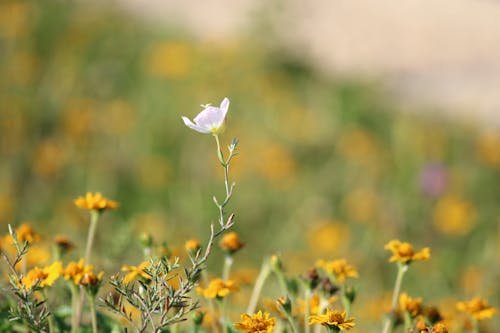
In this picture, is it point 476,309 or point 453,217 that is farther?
point 453,217

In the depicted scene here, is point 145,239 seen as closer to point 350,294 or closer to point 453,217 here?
point 350,294

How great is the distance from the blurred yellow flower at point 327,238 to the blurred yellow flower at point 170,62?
1539 millimetres

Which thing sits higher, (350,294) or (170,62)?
(170,62)

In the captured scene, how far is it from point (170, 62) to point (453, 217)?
1.94 meters

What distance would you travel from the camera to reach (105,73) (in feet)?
13.9

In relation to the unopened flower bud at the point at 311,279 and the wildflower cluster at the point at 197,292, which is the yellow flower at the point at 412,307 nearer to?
the wildflower cluster at the point at 197,292

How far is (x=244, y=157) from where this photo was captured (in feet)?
12.8

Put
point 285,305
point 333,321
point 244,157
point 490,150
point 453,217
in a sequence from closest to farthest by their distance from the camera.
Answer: point 333,321, point 285,305, point 453,217, point 244,157, point 490,150

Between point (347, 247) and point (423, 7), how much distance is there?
4.31m

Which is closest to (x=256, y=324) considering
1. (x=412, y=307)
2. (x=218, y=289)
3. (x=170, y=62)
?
(x=218, y=289)

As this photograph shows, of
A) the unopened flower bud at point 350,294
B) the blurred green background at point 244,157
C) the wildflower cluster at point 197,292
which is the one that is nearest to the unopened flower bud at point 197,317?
the wildflower cluster at point 197,292

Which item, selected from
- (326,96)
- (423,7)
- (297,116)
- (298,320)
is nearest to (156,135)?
(297,116)

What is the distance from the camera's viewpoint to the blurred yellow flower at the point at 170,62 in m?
4.47

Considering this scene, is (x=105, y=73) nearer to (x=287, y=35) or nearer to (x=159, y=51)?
(x=159, y=51)
